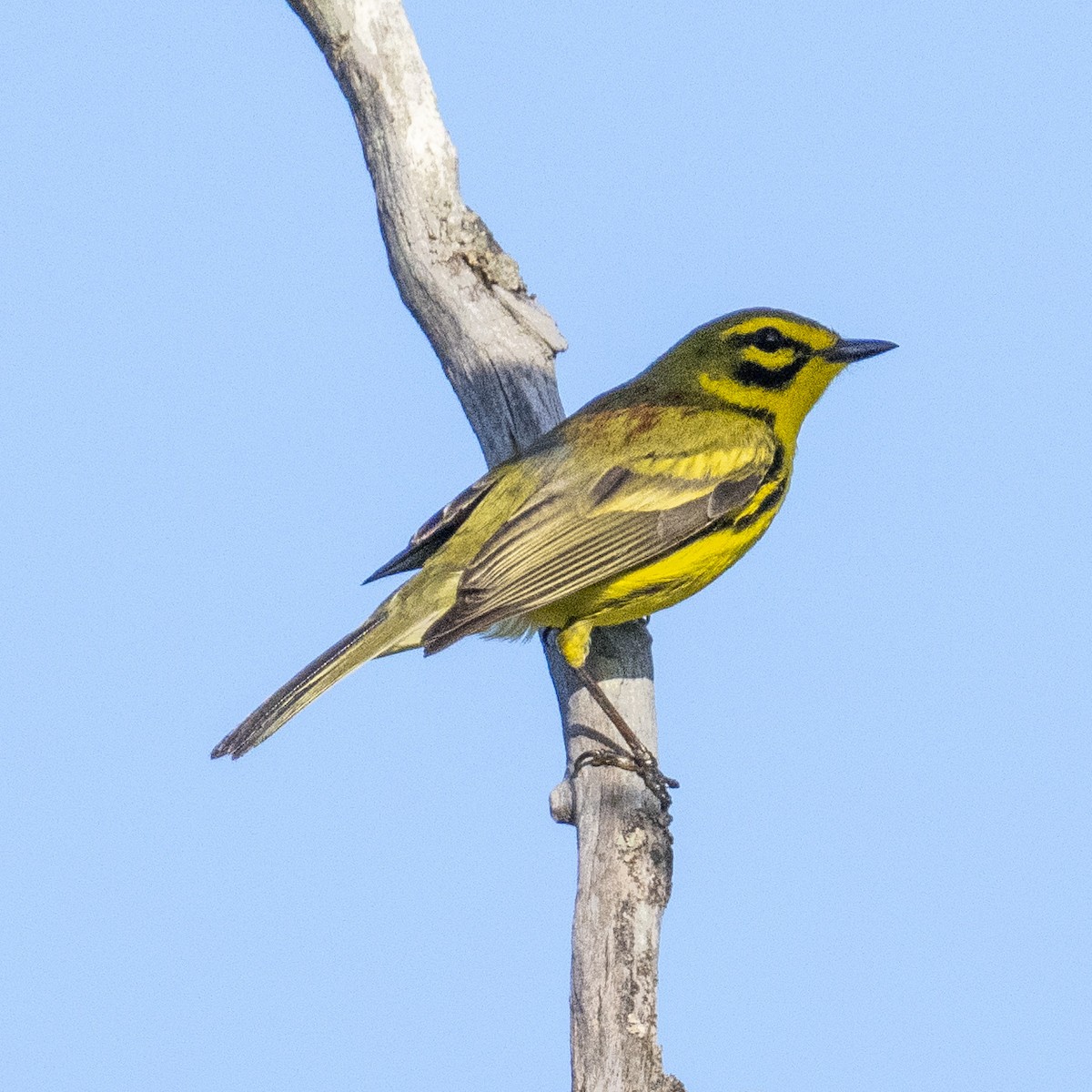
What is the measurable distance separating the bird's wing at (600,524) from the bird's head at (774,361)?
1.13 feet

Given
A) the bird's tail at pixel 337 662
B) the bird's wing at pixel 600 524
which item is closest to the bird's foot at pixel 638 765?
the bird's wing at pixel 600 524

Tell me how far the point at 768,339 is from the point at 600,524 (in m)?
1.36

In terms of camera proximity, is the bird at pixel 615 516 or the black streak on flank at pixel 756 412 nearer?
the bird at pixel 615 516

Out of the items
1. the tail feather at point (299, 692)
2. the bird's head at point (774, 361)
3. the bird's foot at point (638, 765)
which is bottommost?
the bird's foot at point (638, 765)

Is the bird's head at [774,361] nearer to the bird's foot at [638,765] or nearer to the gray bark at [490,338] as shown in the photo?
the gray bark at [490,338]

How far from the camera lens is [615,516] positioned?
641 centimetres

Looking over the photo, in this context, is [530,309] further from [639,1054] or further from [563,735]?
[639,1054]

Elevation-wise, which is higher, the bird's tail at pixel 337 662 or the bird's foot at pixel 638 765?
the bird's tail at pixel 337 662

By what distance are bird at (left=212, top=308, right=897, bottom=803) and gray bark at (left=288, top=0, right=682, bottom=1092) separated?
169 mm

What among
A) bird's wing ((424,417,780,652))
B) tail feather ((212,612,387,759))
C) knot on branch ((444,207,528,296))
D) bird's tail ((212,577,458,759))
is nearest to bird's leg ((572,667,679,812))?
bird's wing ((424,417,780,652))

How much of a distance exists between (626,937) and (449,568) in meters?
1.89

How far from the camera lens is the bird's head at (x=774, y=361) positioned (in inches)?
279

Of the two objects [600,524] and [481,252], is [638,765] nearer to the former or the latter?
[600,524]

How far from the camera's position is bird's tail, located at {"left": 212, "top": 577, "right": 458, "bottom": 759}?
5.80 metres
